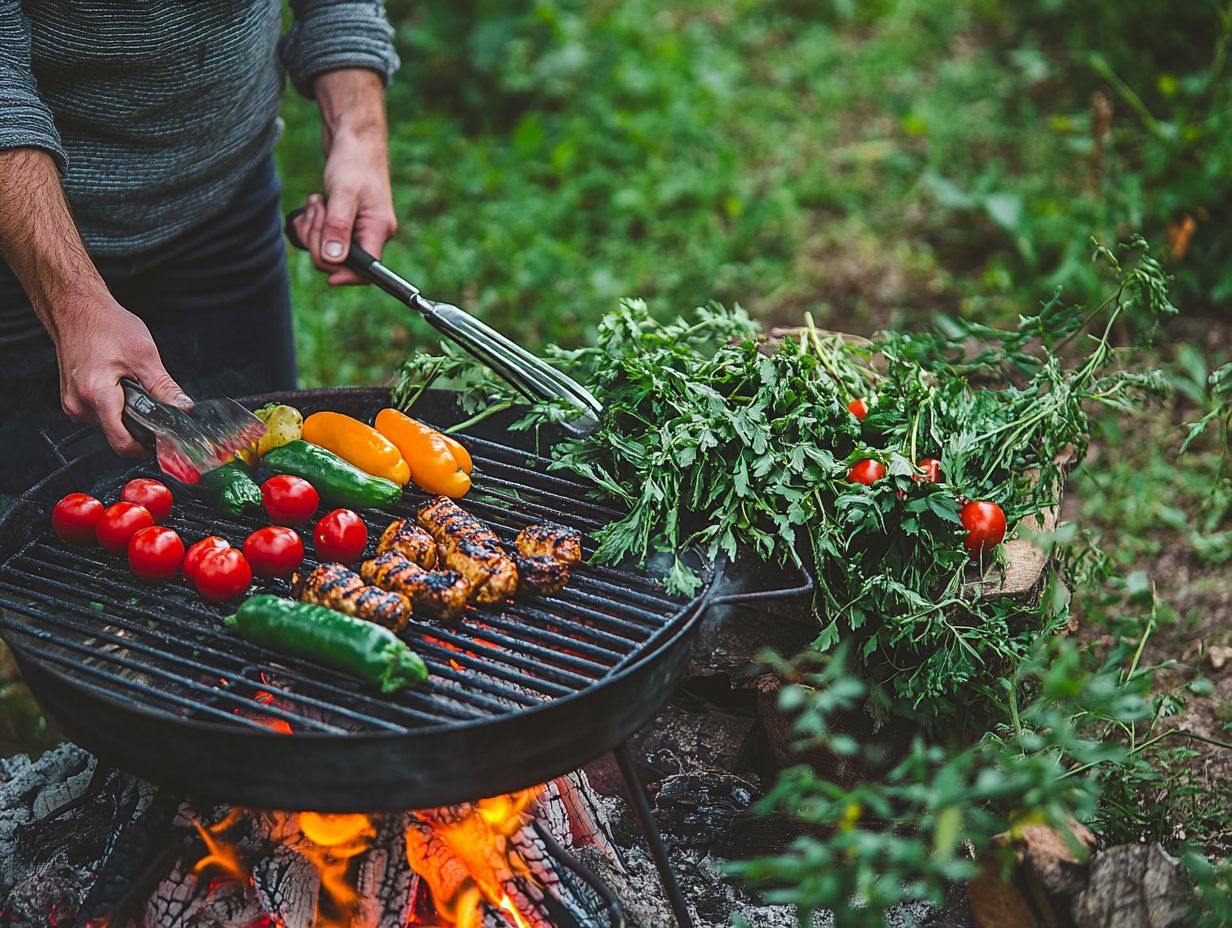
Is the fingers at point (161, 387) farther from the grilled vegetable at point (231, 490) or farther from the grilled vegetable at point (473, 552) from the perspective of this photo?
the grilled vegetable at point (473, 552)

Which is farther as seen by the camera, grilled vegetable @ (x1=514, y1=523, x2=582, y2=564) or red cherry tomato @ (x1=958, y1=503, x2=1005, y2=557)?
red cherry tomato @ (x1=958, y1=503, x2=1005, y2=557)

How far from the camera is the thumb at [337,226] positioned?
3816mm

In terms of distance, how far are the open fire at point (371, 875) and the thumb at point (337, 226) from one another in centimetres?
184

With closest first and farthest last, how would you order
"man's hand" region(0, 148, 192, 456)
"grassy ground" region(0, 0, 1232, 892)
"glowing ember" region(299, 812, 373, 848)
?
Answer: 1. "man's hand" region(0, 148, 192, 456)
2. "glowing ember" region(299, 812, 373, 848)
3. "grassy ground" region(0, 0, 1232, 892)

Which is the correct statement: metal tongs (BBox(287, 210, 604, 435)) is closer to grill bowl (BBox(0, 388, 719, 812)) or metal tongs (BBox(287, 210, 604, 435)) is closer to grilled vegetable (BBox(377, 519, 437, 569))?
grill bowl (BBox(0, 388, 719, 812))

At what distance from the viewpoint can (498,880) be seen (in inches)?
121

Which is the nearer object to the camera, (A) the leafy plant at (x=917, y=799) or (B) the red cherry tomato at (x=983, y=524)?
(A) the leafy plant at (x=917, y=799)

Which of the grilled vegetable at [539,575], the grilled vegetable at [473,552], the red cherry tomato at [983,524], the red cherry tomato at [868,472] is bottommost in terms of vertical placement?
the red cherry tomato at [983,524]

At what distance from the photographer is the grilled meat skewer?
2707mm

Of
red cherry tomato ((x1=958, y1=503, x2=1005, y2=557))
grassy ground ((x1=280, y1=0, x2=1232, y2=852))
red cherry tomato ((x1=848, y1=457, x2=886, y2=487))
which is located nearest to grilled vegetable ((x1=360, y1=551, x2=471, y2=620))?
red cherry tomato ((x1=848, y1=457, x2=886, y2=487))

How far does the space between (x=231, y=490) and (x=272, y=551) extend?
12.7 inches

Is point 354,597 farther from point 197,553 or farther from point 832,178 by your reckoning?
point 832,178

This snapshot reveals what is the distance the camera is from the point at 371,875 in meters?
3.04

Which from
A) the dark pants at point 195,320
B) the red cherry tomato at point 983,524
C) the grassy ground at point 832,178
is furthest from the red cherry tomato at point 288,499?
the grassy ground at point 832,178
